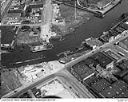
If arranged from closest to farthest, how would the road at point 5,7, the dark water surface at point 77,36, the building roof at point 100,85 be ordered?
the building roof at point 100,85 → the dark water surface at point 77,36 → the road at point 5,7

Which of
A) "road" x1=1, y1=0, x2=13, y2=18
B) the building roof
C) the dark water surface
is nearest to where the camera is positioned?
Answer: the building roof

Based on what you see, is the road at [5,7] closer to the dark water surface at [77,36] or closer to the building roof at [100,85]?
the dark water surface at [77,36]

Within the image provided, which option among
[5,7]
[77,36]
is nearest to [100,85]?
[77,36]

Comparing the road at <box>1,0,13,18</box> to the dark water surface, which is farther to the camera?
the road at <box>1,0,13,18</box>

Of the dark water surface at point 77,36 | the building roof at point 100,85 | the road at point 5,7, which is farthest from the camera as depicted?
the road at point 5,7

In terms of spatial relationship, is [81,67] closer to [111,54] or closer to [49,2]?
[111,54]

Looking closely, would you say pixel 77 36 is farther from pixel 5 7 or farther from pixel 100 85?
pixel 5 7

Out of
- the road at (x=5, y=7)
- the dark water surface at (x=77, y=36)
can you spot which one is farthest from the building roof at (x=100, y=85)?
the road at (x=5, y=7)

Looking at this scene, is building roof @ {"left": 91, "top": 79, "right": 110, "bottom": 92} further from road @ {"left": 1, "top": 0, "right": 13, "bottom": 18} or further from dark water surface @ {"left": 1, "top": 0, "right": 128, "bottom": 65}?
road @ {"left": 1, "top": 0, "right": 13, "bottom": 18}

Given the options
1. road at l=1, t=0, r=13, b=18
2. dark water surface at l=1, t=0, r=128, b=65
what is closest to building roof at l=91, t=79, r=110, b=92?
dark water surface at l=1, t=0, r=128, b=65
